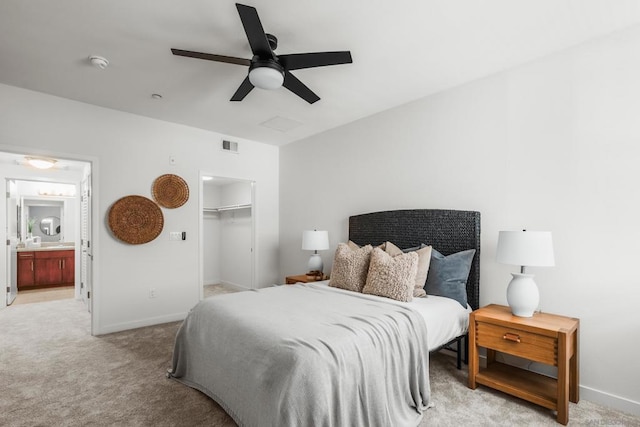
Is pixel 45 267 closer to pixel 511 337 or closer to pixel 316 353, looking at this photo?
pixel 316 353

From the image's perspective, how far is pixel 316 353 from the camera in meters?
1.59

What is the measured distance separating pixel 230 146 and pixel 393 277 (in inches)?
130

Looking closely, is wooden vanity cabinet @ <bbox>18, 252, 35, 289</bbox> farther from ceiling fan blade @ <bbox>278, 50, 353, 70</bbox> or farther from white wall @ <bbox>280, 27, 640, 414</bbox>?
white wall @ <bbox>280, 27, 640, 414</bbox>

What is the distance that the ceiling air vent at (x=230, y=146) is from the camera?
4.71m

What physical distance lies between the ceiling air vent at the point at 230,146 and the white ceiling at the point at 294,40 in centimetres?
124

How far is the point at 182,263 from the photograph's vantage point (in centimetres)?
430

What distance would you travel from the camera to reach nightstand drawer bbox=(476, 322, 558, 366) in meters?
2.06

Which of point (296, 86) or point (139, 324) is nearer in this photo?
point (296, 86)

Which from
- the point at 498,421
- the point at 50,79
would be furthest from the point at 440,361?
the point at 50,79

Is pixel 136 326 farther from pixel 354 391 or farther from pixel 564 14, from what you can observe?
pixel 564 14

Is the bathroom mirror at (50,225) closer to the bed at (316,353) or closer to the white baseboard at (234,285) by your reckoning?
the white baseboard at (234,285)

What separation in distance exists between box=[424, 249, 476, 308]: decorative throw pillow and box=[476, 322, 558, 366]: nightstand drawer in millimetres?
382

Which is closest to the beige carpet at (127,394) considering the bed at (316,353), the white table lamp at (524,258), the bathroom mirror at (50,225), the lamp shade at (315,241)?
the bed at (316,353)

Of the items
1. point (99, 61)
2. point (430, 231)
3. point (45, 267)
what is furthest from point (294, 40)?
point (45, 267)
